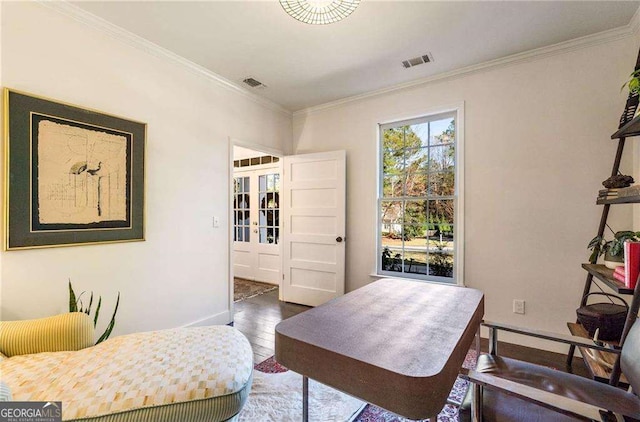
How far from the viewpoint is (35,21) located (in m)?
1.92

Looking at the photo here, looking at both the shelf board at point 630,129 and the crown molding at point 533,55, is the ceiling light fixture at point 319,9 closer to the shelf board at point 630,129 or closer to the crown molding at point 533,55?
the crown molding at point 533,55

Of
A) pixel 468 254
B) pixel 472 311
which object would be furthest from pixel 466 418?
pixel 468 254

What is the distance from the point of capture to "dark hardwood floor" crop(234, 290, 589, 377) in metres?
2.40

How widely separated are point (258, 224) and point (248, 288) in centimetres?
117

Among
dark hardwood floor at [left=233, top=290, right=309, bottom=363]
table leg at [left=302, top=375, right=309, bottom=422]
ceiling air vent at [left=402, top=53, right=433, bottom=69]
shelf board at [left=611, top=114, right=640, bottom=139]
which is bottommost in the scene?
dark hardwood floor at [left=233, top=290, right=309, bottom=363]

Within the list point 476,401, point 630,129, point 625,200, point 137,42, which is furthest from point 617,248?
point 137,42

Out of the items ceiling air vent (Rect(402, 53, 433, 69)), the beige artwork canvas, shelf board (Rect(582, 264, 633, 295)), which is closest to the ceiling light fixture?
ceiling air vent (Rect(402, 53, 433, 69))

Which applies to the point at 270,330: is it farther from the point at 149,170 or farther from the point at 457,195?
the point at 457,195

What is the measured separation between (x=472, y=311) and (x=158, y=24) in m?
2.94

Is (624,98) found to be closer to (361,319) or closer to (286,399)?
(361,319)

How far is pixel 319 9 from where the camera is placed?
1798 mm

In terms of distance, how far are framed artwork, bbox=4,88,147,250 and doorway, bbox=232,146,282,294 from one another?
2.55m

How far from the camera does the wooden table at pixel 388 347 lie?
82 cm
